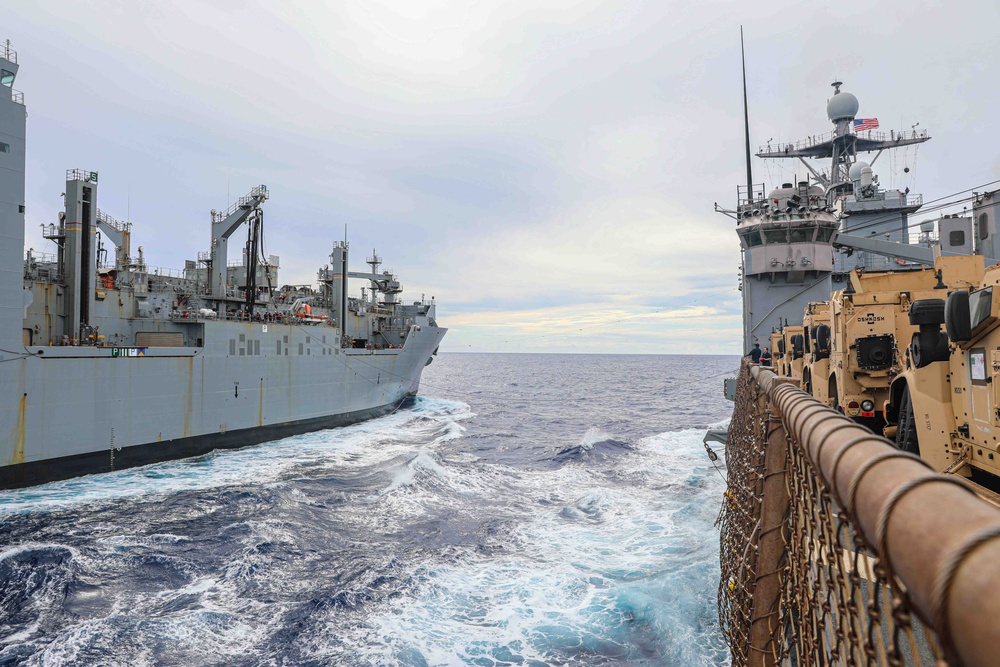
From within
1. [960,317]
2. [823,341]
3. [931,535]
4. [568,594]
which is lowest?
[568,594]

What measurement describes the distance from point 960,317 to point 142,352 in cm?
2576

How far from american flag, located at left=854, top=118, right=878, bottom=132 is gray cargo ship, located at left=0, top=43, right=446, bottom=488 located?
38128mm

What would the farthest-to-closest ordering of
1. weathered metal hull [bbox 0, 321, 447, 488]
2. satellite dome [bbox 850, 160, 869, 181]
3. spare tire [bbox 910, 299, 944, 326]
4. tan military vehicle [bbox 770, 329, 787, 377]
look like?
satellite dome [bbox 850, 160, 869, 181] < tan military vehicle [bbox 770, 329, 787, 377] < weathered metal hull [bbox 0, 321, 447, 488] < spare tire [bbox 910, 299, 944, 326]

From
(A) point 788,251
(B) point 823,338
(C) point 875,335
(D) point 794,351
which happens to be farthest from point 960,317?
(A) point 788,251

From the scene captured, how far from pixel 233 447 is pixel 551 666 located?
22420 mm

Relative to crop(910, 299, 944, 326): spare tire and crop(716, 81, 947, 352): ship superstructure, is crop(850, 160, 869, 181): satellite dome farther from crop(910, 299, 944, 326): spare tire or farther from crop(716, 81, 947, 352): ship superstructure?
crop(910, 299, 944, 326): spare tire

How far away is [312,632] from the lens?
9.95 m

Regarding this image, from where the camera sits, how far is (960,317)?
20.5ft

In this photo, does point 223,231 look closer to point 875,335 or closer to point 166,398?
point 166,398

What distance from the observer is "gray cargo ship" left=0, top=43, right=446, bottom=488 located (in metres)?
18.9

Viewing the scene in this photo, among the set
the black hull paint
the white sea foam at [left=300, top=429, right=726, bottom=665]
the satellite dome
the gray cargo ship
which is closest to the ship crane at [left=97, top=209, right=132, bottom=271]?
the gray cargo ship

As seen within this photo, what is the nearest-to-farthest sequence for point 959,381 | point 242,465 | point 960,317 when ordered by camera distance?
point 960,317, point 959,381, point 242,465

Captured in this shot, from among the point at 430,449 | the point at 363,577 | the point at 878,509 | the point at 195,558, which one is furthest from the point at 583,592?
the point at 430,449

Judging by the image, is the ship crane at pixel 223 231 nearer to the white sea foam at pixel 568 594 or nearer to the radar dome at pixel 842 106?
the white sea foam at pixel 568 594
